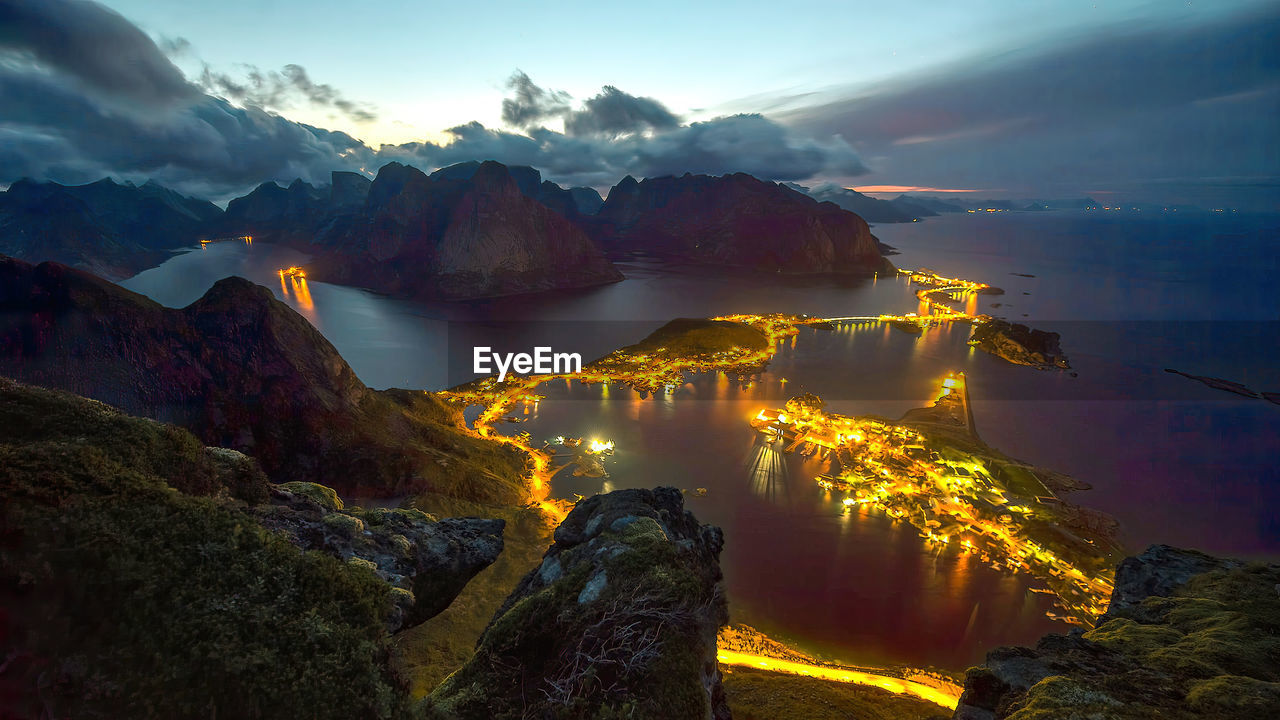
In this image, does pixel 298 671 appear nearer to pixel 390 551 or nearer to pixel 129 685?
pixel 129 685

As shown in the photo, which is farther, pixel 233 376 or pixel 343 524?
pixel 233 376

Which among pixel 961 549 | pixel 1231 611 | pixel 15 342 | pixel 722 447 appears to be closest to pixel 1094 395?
pixel 961 549

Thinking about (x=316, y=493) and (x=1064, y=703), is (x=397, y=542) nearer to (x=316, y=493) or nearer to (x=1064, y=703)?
(x=316, y=493)

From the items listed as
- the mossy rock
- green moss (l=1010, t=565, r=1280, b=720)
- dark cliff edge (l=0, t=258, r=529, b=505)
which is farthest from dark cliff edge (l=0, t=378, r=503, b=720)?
dark cliff edge (l=0, t=258, r=529, b=505)

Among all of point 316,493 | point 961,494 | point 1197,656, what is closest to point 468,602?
point 316,493

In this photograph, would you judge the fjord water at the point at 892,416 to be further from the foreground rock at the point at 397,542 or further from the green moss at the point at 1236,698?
the foreground rock at the point at 397,542

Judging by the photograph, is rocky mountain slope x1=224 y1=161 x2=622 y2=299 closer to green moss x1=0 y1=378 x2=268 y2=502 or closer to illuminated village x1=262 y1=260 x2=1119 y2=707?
illuminated village x1=262 y1=260 x2=1119 y2=707
